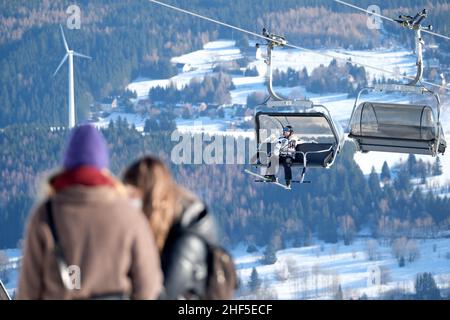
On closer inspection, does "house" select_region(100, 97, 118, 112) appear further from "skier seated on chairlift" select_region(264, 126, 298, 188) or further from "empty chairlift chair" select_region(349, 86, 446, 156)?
"empty chairlift chair" select_region(349, 86, 446, 156)

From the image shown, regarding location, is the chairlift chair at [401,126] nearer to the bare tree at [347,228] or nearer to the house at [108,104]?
the bare tree at [347,228]

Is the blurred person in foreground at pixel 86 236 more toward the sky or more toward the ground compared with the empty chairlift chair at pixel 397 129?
more toward the sky

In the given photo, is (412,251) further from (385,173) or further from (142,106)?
(142,106)

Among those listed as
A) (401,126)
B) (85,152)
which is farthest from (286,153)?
(85,152)

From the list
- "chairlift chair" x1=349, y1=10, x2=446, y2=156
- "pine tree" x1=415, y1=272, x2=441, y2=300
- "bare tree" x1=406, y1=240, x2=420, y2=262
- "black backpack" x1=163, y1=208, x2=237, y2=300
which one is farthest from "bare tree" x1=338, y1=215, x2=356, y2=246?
"black backpack" x1=163, y1=208, x2=237, y2=300

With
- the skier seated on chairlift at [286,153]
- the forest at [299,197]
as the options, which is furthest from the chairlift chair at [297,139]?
the forest at [299,197]

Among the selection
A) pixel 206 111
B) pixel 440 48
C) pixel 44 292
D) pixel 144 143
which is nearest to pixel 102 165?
pixel 44 292

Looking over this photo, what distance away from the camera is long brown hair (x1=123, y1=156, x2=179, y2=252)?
23.4 ft

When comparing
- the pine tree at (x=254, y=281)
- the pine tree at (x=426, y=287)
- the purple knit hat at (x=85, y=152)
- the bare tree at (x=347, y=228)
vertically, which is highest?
the purple knit hat at (x=85, y=152)

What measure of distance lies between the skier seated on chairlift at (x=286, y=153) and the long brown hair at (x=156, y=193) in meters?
15.5

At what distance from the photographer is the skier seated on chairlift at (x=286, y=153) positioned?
2322cm

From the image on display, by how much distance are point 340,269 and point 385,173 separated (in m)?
6.79

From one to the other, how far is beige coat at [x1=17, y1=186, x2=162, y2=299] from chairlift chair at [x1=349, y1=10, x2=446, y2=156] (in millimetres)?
13620

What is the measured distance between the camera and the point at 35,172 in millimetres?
85562
